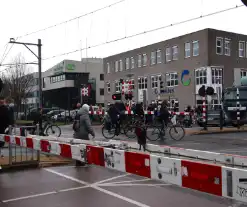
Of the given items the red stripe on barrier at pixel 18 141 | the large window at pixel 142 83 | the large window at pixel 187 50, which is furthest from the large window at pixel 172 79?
the red stripe on barrier at pixel 18 141

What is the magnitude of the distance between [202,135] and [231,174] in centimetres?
1391

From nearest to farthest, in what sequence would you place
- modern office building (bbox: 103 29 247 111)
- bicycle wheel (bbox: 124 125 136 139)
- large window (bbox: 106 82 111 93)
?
1. bicycle wheel (bbox: 124 125 136 139)
2. modern office building (bbox: 103 29 247 111)
3. large window (bbox: 106 82 111 93)

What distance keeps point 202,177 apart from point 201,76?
3465 centimetres

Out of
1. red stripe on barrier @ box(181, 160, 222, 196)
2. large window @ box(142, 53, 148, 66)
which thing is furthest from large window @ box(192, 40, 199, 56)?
red stripe on barrier @ box(181, 160, 222, 196)

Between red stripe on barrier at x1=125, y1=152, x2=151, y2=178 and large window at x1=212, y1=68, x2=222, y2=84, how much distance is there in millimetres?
33832

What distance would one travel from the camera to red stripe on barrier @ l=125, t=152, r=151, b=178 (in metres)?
4.26

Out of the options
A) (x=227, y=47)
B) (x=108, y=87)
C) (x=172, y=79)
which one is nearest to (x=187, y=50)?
(x=172, y=79)

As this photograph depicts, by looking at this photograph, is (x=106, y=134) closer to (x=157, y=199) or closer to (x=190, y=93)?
(x=157, y=199)

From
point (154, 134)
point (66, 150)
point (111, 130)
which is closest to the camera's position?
point (66, 150)

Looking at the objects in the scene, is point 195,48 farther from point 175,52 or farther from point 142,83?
point 142,83

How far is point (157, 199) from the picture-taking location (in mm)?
5641

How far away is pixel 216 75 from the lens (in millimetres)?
37344

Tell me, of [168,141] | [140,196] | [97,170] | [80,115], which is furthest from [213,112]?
[140,196]

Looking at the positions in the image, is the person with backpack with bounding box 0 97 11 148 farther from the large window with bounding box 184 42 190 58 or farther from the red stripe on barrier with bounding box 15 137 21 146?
the large window with bounding box 184 42 190 58
